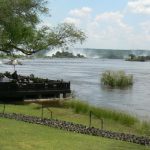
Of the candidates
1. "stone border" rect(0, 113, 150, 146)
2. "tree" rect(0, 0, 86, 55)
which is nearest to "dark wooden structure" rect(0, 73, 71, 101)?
"tree" rect(0, 0, 86, 55)

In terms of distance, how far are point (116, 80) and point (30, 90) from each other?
34771mm

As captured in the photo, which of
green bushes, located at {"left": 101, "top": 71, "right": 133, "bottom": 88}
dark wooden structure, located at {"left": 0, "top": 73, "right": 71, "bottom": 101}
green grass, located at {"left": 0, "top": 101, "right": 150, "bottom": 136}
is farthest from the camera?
green bushes, located at {"left": 101, "top": 71, "right": 133, "bottom": 88}

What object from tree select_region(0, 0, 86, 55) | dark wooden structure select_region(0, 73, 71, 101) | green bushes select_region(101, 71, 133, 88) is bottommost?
green bushes select_region(101, 71, 133, 88)

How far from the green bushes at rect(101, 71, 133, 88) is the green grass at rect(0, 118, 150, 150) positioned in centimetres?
5399

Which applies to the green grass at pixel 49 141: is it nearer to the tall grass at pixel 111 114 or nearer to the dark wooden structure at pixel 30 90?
the tall grass at pixel 111 114

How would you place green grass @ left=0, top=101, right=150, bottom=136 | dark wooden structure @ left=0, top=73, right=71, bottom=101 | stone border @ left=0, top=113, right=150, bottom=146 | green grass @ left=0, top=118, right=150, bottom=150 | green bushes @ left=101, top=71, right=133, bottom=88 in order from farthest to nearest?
green bushes @ left=101, top=71, right=133, bottom=88, dark wooden structure @ left=0, top=73, right=71, bottom=101, green grass @ left=0, top=101, right=150, bottom=136, stone border @ left=0, top=113, right=150, bottom=146, green grass @ left=0, top=118, right=150, bottom=150

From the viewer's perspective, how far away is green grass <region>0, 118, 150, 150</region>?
15156 mm

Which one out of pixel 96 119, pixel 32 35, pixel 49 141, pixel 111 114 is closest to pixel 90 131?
pixel 49 141

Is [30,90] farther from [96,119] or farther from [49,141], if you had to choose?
[49,141]

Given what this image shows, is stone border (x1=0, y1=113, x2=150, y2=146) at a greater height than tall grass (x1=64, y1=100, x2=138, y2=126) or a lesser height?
greater

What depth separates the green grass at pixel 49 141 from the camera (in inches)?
597

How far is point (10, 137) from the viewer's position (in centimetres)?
1652

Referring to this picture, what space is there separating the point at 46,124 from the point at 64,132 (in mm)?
2516

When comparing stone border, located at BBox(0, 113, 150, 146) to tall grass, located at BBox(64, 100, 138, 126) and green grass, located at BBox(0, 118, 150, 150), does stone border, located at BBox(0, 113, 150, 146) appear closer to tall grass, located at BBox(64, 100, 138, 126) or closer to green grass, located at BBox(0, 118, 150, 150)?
green grass, located at BBox(0, 118, 150, 150)
